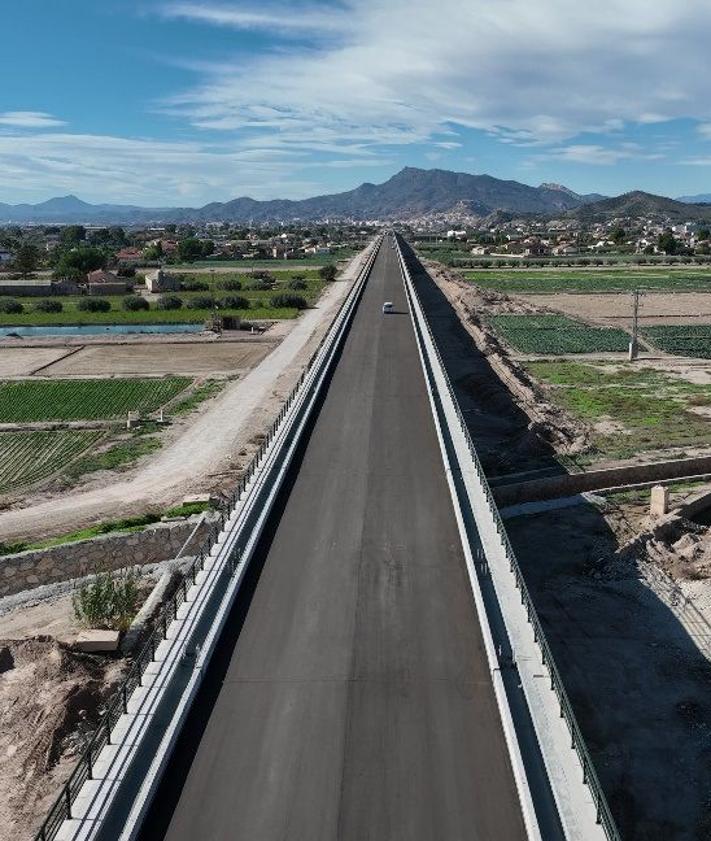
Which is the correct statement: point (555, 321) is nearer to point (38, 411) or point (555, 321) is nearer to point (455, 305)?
point (455, 305)

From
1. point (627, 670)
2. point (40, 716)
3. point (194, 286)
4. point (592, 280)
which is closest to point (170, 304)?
point (194, 286)

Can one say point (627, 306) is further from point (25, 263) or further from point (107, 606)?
point (25, 263)

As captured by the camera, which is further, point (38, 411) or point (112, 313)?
point (112, 313)

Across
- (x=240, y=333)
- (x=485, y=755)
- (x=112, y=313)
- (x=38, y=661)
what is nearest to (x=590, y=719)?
(x=485, y=755)

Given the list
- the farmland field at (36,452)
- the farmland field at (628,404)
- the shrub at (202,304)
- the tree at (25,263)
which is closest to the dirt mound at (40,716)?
the farmland field at (36,452)

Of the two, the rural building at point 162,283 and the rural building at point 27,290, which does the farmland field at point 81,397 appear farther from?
the rural building at point 27,290

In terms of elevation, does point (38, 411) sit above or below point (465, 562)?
below
